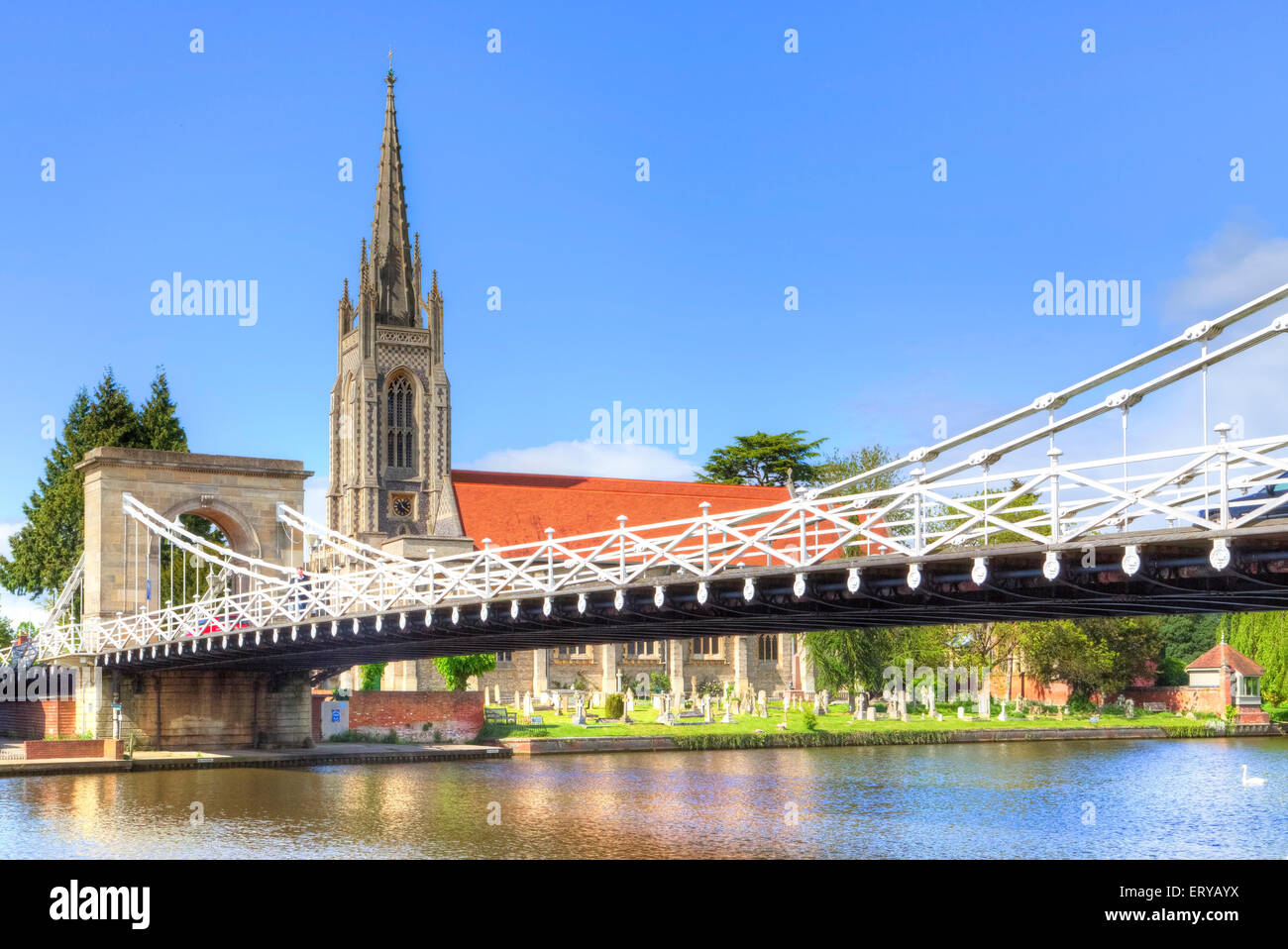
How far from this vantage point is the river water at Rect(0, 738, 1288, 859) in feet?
102

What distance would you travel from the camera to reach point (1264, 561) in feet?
67.2

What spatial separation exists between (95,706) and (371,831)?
2391cm

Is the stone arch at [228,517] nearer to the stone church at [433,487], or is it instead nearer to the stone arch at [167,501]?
the stone arch at [167,501]

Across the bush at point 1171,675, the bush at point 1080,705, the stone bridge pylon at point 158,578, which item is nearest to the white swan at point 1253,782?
the stone bridge pylon at point 158,578

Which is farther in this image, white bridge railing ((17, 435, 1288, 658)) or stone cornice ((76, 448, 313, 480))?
stone cornice ((76, 448, 313, 480))

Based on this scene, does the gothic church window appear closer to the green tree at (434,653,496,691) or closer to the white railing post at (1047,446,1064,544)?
the green tree at (434,653,496,691)

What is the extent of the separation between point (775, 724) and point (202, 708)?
26.6 meters

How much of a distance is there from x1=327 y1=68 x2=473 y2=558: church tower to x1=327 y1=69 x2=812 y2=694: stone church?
6cm

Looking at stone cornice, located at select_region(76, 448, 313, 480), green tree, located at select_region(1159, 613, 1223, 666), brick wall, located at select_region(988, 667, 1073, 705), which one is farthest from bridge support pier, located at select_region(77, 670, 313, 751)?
green tree, located at select_region(1159, 613, 1223, 666)

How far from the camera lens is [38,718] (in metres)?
57.4

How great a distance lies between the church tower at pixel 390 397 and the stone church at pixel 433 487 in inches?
2.5

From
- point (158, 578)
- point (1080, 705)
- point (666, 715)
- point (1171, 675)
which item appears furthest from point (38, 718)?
point (1171, 675)
